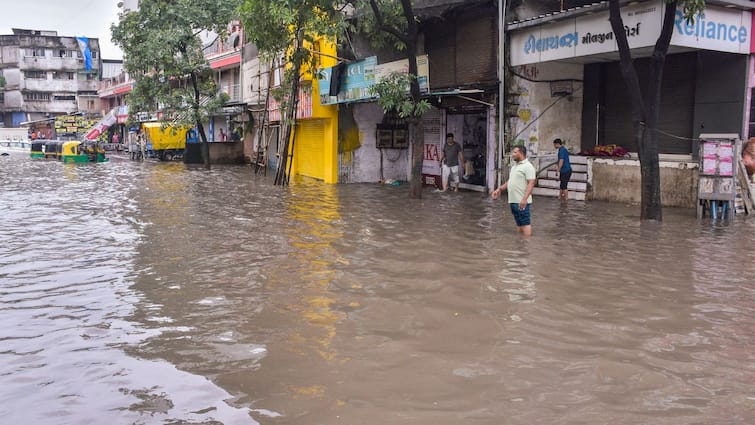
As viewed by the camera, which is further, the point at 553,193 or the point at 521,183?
the point at 553,193

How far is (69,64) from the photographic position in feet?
260

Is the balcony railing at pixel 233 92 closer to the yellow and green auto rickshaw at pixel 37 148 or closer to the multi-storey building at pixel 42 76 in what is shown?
the yellow and green auto rickshaw at pixel 37 148

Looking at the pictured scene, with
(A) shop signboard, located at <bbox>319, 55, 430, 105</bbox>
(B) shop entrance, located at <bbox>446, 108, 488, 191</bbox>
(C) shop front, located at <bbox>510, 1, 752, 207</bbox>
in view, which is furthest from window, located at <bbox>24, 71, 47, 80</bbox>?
(C) shop front, located at <bbox>510, 1, 752, 207</bbox>

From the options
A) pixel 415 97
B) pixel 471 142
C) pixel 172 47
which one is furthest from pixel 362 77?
pixel 172 47

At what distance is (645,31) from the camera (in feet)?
45.5

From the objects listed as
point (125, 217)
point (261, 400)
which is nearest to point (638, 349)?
point (261, 400)

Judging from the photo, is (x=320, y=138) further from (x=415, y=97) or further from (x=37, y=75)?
(x=37, y=75)

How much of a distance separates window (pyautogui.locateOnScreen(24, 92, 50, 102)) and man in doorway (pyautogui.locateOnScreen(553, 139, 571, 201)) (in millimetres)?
76733

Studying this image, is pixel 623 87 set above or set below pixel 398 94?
above

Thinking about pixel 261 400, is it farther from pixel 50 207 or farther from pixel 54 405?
pixel 50 207

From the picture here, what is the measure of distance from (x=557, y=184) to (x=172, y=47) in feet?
68.1

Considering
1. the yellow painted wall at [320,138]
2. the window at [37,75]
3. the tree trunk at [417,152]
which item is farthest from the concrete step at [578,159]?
the window at [37,75]

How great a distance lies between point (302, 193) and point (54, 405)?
625 inches

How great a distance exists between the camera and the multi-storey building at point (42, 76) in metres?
78.1
